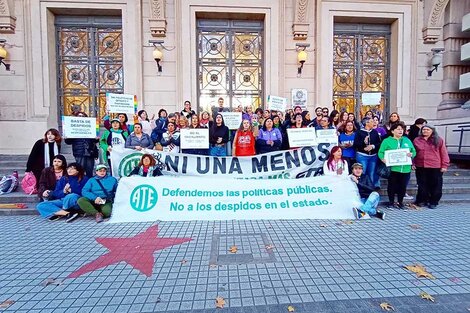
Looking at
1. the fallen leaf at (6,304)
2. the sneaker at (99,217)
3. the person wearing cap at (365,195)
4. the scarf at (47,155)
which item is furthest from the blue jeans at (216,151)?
the fallen leaf at (6,304)

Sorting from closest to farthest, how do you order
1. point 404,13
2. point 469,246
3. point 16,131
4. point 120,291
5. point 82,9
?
1. point 120,291
2. point 469,246
3. point 16,131
4. point 82,9
5. point 404,13

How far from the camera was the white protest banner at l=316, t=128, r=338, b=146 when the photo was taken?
7105mm

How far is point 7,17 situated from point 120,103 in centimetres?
596

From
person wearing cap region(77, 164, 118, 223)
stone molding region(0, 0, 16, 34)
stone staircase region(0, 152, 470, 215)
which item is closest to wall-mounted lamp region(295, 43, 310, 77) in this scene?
stone staircase region(0, 152, 470, 215)

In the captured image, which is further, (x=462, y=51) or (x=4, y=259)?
(x=462, y=51)

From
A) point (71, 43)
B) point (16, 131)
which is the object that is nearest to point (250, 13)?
point (71, 43)

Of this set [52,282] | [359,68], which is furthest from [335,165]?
[359,68]

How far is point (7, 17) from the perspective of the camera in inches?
394

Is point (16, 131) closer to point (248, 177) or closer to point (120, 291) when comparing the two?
point (248, 177)

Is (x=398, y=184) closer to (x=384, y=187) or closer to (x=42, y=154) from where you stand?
(x=384, y=187)

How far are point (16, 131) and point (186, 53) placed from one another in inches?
262

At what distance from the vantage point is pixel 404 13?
38.3 feet

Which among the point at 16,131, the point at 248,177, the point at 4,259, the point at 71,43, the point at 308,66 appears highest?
the point at 71,43

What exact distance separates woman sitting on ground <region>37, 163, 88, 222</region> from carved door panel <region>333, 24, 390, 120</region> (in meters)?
9.86
